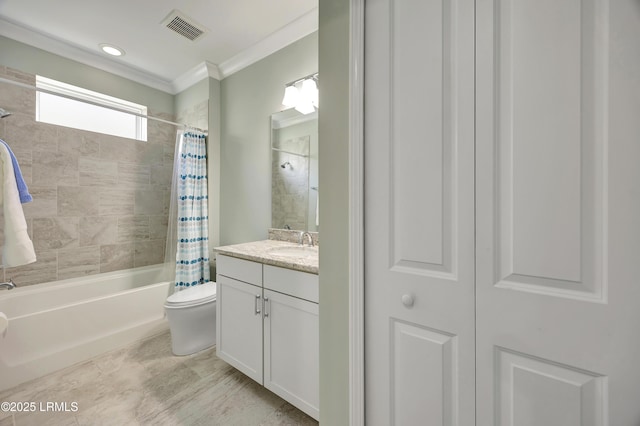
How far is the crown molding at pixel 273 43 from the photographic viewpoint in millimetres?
1998

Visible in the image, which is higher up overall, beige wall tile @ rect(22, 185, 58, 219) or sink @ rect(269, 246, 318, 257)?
beige wall tile @ rect(22, 185, 58, 219)

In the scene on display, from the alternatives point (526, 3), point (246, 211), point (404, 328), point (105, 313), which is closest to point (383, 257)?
point (404, 328)

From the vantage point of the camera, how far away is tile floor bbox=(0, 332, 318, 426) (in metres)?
1.45

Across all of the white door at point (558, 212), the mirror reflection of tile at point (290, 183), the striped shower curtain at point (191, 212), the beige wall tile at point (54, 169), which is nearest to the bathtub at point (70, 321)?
the striped shower curtain at point (191, 212)

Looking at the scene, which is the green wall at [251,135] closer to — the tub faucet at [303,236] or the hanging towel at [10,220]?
the tub faucet at [303,236]

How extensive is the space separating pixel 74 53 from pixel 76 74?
18cm

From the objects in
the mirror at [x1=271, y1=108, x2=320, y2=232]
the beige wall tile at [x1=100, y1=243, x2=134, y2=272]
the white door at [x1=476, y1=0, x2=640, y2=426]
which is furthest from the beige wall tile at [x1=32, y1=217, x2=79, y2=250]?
the white door at [x1=476, y1=0, x2=640, y2=426]

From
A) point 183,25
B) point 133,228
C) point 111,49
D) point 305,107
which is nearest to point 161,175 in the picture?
point 133,228

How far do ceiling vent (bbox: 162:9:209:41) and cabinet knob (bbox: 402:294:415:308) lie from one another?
97.7 inches

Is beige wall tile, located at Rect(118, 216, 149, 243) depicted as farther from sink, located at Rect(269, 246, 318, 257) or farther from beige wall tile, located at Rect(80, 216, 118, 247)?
sink, located at Rect(269, 246, 318, 257)

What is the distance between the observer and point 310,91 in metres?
1.94

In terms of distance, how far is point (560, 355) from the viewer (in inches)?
25.4

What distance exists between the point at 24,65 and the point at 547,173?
367 centimetres

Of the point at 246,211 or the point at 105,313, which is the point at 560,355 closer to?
the point at 246,211
